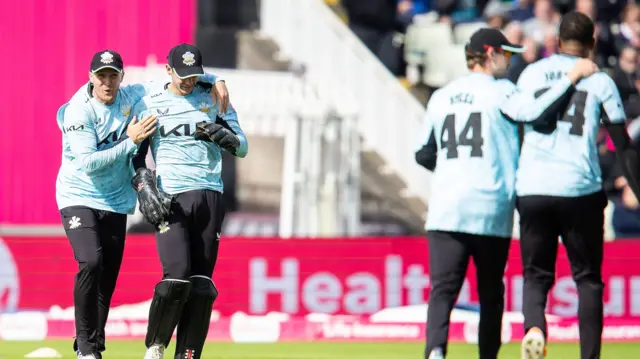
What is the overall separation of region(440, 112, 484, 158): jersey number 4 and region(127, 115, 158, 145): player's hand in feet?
6.12

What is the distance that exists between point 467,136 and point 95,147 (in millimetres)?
2464

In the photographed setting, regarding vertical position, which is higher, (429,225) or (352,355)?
(429,225)

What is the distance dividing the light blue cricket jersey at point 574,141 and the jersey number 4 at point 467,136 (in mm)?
376

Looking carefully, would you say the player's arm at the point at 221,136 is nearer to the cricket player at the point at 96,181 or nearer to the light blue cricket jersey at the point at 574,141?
the cricket player at the point at 96,181

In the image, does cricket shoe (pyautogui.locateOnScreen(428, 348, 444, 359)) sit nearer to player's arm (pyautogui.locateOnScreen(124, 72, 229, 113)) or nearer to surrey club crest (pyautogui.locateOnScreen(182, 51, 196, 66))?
player's arm (pyautogui.locateOnScreen(124, 72, 229, 113))

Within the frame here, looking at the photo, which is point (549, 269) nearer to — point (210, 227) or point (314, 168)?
point (210, 227)

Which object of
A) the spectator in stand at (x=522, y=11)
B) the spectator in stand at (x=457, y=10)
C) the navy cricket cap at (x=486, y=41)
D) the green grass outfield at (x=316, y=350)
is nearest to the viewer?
the navy cricket cap at (x=486, y=41)

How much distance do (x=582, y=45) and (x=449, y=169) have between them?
114cm

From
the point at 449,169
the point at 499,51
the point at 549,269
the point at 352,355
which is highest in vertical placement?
the point at 499,51

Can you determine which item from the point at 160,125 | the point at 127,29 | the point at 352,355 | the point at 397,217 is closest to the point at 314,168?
the point at 397,217

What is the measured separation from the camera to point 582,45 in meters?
7.88

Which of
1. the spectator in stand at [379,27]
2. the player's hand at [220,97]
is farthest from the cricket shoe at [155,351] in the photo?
the spectator in stand at [379,27]

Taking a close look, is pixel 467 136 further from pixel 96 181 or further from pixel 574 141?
pixel 96 181

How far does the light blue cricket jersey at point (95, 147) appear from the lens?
834 cm
